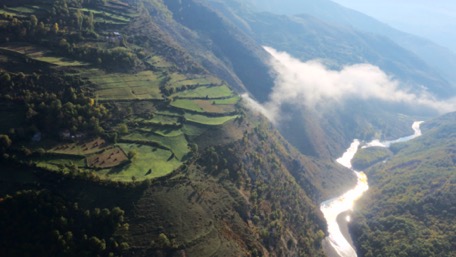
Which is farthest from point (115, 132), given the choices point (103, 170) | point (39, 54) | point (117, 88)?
point (39, 54)

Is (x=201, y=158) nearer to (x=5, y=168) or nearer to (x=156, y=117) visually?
(x=156, y=117)

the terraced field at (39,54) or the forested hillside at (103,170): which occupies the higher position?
the terraced field at (39,54)

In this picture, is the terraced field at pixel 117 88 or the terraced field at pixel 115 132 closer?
the terraced field at pixel 115 132

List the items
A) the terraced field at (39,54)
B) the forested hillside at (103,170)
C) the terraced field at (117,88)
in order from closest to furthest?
the forested hillside at (103,170) < the terraced field at (39,54) < the terraced field at (117,88)

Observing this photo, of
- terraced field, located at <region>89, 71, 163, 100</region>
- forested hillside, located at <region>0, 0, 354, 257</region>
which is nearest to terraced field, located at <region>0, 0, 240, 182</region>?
terraced field, located at <region>89, 71, 163, 100</region>

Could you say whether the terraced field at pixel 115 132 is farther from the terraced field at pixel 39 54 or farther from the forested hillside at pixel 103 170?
the forested hillside at pixel 103 170

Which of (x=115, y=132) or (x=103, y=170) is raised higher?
(x=115, y=132)

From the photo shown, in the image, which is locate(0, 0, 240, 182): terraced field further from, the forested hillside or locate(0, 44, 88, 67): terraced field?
the forested hillside

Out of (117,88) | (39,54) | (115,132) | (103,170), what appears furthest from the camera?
(117,88)

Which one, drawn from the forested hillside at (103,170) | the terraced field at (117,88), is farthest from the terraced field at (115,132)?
the forested hillside at (103,170)

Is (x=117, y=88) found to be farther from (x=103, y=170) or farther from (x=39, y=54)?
(x=103, y=170)

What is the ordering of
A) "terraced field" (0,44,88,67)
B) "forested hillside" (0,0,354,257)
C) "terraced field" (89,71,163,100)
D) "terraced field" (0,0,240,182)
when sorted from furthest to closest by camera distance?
"terraced field" (89,71,163,100)
"terraced field" (0,44,88,67)
"terraced field" (0,0,240,182)
"forested hillside" (0,0,354,257)

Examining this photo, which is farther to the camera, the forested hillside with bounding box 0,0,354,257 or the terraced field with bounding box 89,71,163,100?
the terraced field with bounding box 89,71,163,100
